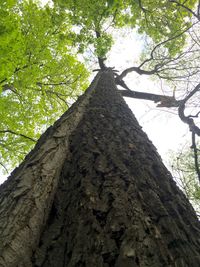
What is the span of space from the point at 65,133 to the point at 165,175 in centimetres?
94

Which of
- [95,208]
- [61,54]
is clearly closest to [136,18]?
[61,54]

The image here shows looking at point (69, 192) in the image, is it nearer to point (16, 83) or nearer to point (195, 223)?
point (195, 223)

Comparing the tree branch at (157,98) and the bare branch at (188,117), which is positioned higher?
the tree branch at (157,98)

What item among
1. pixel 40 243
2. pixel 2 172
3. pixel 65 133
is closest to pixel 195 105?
pixel 65 133

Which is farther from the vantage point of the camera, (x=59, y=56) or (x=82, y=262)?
(x=59, y=56)

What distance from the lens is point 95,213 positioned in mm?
1225

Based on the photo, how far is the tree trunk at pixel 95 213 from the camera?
3.32 ft

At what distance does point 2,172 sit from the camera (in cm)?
878

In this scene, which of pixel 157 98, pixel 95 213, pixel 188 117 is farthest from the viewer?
pixel 157 98

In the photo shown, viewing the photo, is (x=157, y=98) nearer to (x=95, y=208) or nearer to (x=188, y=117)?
(x=188, y=117)

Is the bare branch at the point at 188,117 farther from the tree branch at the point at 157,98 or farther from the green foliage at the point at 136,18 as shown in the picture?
the green foliage at the point at 136,18

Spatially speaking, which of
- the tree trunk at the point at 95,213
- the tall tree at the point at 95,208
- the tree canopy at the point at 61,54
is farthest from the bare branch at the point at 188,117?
the tree trunk at the point at 95,213

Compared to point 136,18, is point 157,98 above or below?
below

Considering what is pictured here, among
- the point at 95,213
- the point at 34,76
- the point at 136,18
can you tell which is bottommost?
the point at 95,213
